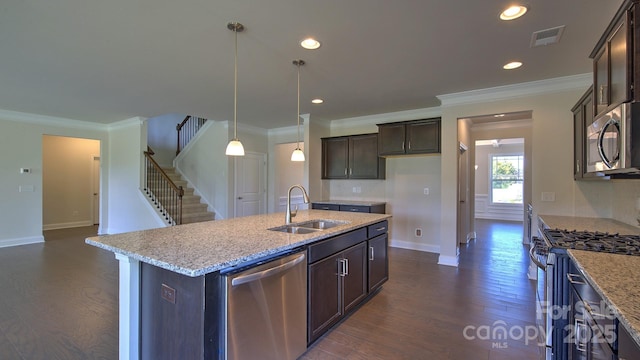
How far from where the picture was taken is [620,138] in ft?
5.52

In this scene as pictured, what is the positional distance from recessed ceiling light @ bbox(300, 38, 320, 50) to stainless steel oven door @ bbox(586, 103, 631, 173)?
2.24 metres

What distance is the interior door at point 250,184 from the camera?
6.58 metres

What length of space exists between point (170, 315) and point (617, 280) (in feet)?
7.19

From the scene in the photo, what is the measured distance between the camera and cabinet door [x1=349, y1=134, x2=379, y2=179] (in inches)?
221

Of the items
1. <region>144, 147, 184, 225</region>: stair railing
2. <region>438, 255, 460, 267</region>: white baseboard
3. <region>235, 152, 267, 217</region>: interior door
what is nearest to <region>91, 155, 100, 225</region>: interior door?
<region>144, 147, 184, 225</region>: stair railing

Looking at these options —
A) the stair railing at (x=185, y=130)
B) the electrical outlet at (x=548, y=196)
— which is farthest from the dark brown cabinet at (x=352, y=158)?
the stair railing at (x=185, y=130)

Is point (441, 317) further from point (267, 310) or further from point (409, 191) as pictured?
point (409, 191)

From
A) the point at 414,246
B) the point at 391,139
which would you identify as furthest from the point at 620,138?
the point at 414,246

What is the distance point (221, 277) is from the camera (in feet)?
5.00

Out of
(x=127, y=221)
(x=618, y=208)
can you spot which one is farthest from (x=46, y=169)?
(x=618, y=208)

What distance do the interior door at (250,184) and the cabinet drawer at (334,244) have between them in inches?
169

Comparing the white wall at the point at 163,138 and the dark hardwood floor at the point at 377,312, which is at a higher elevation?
the white wall at the point at 163,138

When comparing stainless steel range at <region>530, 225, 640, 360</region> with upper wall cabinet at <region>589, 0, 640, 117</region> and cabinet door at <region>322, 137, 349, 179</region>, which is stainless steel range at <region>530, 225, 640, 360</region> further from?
cabinet door at <region>322, 137, 349, 179</region>

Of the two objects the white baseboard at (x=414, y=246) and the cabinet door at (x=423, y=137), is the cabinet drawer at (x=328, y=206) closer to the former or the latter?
the white baseboard at (x=414, y=246)
